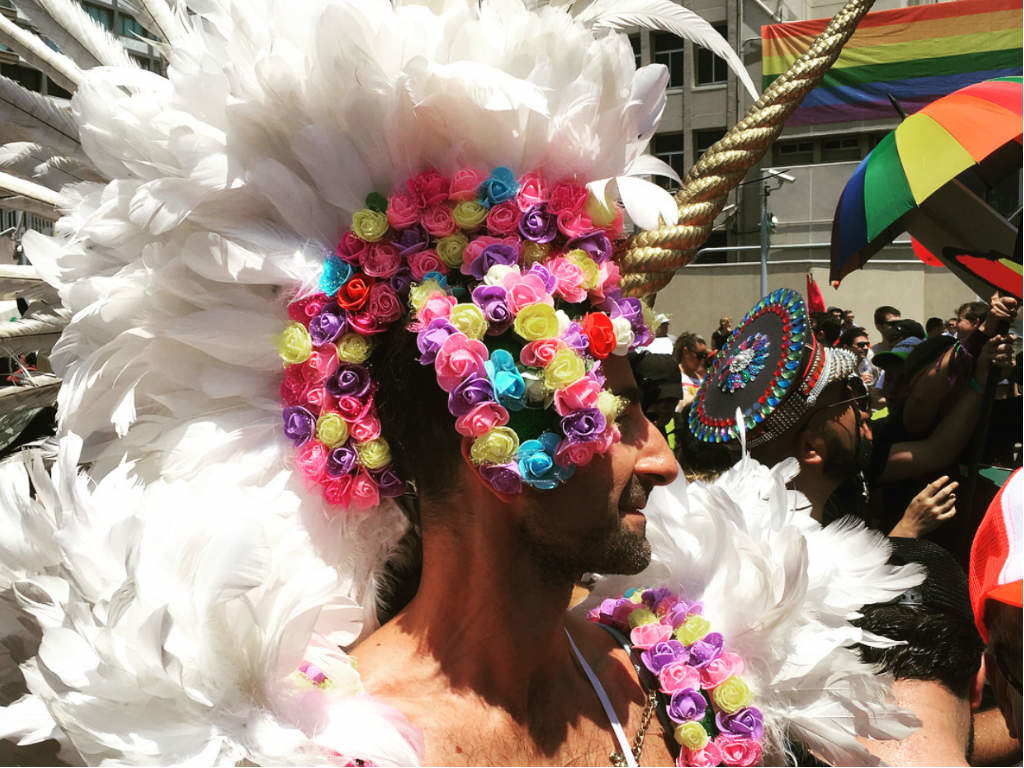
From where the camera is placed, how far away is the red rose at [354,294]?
168 cm

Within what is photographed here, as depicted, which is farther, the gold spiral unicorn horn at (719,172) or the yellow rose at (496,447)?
the gold spiral unicorn horn at (719,172)

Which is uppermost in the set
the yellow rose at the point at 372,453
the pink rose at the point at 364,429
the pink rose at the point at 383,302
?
the pink rose at the point at 383,302

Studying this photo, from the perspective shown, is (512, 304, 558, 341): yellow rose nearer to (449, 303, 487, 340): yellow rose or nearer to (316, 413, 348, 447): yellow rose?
(449, 303, 487, 340): yellow rose

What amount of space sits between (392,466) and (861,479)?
8.28 ft

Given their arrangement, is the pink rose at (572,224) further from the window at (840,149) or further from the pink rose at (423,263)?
the window at (840,149)

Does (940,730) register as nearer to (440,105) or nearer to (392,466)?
(392,466)

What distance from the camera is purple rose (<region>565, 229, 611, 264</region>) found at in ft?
5.56

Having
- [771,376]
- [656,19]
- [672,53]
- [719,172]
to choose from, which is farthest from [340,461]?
[672,53]

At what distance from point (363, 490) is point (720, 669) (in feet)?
2.79

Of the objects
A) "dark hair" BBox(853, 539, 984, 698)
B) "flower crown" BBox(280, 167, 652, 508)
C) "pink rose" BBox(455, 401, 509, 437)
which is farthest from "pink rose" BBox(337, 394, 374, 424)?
"dark hair" BBox(853, 539, 984, 698)

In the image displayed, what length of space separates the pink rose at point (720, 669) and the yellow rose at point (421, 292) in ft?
3.24

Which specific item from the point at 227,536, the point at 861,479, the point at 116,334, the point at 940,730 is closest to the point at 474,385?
the point at 227,536

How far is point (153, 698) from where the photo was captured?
53.4 inches

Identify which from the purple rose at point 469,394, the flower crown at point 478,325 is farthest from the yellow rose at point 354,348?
the purple rose at point 469,394
